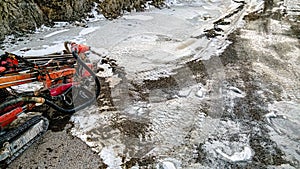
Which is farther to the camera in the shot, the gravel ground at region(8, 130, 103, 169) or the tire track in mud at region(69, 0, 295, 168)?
the tire track in mud at region(69, 0, 295, 168)

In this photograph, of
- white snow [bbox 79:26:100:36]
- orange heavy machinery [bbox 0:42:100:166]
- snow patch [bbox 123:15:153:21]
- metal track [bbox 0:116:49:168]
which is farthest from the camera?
snow patch [bbox 123:15:153:21]

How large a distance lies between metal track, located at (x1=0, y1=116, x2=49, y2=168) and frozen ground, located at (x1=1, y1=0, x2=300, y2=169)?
0.58 ft

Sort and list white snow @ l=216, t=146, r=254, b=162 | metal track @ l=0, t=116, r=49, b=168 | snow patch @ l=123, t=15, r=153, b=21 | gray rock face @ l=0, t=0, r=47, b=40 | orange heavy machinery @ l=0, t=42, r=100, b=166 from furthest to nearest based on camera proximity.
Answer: snow patch @ l=123, t=15, r=153, b=21 → gray rock face @ l=0, t=0, r=47, b=40 → white snow @ l=216, t=146, r=254, b=162 → orange heavy machinery @ l=0, t=42, r=100, b=166 → metal track @ l=0, t=116, r=49, b=168

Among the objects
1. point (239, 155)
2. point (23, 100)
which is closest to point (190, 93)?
point (239, 155)

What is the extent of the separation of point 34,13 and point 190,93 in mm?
5376

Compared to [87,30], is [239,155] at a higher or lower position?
lower

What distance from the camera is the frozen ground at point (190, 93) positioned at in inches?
151

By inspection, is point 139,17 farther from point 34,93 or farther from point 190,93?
point 34,93

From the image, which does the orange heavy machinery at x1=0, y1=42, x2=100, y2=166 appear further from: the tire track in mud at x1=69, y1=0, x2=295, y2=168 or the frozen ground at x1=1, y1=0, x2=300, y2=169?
the tire track in mud at x1=69, y1=0, x2=295, y2=168

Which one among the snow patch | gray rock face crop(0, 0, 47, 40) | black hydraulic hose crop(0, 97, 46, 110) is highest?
gray rock face crop(0, 0, 47, 40)

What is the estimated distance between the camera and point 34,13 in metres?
7.89

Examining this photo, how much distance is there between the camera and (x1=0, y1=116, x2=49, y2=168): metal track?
3287mm

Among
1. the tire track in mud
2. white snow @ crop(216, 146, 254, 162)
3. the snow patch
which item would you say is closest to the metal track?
the tire track in mud

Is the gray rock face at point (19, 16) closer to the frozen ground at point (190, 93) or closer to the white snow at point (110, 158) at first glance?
the frozen ground at point (190, 93)
